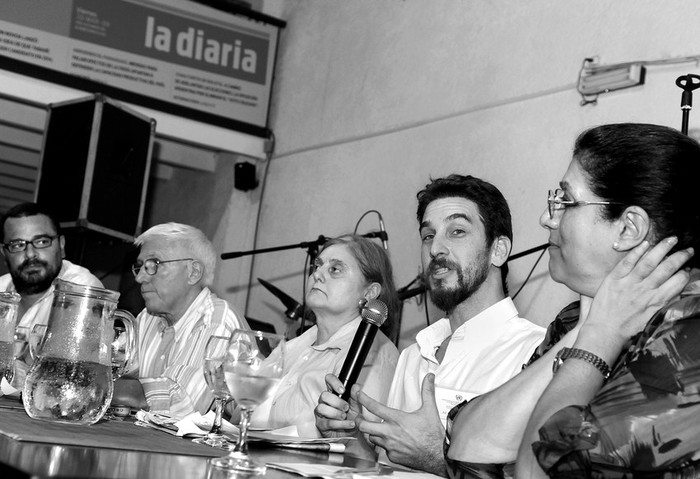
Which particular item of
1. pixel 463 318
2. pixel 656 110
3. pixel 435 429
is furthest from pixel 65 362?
pixel 656 110

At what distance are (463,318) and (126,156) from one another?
354 centimetres

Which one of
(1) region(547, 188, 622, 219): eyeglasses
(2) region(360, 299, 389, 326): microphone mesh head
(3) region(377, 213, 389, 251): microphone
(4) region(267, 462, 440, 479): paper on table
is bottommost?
(4) region(267, 462, 440, 479): paper on table

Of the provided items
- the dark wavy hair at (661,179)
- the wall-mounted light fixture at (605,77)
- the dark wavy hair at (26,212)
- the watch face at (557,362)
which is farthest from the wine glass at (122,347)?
the dark wavy hair at (26,212)

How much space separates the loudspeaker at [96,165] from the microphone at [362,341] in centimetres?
361

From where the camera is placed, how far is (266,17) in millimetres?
6770

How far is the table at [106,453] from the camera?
1015 mm

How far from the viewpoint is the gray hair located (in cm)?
394

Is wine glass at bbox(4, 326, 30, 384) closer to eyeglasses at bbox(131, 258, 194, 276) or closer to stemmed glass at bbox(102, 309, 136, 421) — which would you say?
stemmed glass at bbox(102, 309, 136, 421)

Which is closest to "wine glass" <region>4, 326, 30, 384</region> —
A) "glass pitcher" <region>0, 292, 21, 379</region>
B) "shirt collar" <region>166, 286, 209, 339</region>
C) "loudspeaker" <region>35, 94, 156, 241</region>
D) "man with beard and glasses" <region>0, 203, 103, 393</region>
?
"glass pitcher" <region>0, 292, 21, 379</region>

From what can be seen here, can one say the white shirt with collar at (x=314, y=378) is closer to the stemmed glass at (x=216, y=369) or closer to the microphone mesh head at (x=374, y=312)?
the microphone mesh head at (x=374, y=312)

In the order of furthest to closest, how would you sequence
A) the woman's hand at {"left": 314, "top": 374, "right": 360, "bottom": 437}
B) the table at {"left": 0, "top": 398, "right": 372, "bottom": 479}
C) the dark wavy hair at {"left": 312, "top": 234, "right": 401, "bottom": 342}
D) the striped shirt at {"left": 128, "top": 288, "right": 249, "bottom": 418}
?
the dark wavy hair at {"left": 312, "top": 234, "right": 401, "bottom": 342} → the striped shirt at {"left": 128, "top": 288, "right": 249, "bottom": 418} → the woman's hand at {"left": 314, "top": 374, "right": 360, "bottom": 437} → the table at {"left": 0, "top": 398, "right": 372, "bottom": 479}

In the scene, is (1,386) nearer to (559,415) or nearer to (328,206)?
(559,415)

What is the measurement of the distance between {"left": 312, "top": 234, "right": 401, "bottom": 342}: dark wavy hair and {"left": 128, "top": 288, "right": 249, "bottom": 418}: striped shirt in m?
0.53

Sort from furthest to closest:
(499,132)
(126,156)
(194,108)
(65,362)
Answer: (194,108) → (126,156) → (499,132) → (65,362)
